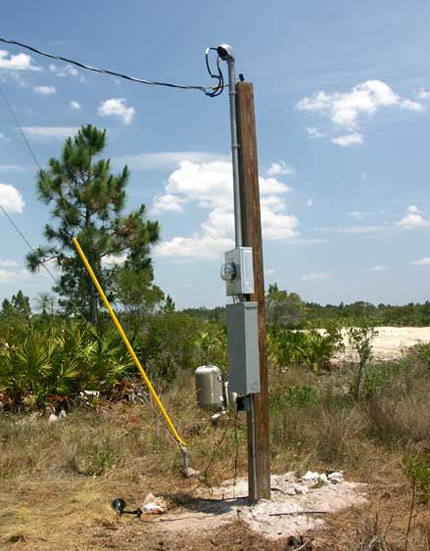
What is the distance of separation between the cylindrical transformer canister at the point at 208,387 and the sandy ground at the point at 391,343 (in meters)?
5.12

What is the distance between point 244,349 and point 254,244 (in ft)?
3.44

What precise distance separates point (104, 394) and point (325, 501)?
21.0 ft

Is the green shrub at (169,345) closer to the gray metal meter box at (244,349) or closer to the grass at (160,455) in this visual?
the grass at (160,455)

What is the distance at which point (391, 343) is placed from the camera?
21.1m

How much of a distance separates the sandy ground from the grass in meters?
5.65

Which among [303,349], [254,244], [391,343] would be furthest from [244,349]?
[391,343]

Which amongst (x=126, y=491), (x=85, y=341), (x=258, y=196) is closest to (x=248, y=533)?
(x=126, y=491)

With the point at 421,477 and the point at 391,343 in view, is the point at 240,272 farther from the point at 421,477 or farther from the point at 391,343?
the point at 391,343

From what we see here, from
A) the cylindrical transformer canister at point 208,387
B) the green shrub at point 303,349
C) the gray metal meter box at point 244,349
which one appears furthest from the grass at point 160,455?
the green shrub at point 303,349

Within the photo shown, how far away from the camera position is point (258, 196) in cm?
646

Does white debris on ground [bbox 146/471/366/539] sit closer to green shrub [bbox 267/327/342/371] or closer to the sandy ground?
the sandy ground

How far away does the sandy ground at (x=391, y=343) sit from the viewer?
17.1m

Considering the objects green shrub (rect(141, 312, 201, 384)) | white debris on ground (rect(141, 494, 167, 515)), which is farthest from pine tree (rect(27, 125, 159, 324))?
white debris on ground (rect(141, 494, 167, 515))

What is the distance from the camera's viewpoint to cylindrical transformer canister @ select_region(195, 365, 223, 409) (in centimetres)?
1023
